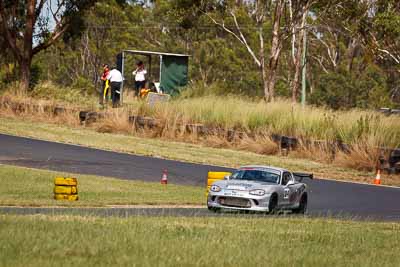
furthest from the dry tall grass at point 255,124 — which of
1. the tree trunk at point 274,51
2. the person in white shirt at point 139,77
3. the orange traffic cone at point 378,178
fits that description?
the person in white shirt at point 139,77

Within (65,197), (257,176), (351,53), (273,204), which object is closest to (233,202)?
(273,204)

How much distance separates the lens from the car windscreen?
22.7m

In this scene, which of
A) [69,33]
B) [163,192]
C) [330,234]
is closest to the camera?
[330,234]

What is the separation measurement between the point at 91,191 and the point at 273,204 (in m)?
4.49

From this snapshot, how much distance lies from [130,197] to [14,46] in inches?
914

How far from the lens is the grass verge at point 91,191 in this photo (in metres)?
21.4

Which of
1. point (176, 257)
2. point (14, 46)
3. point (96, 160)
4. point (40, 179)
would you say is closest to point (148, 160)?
point (96, 160)

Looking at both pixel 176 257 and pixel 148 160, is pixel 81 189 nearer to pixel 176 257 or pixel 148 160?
pixel 148 160

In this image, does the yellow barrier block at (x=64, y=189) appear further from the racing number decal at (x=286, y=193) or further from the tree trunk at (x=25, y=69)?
the tree trunk at (x=25, y=69)

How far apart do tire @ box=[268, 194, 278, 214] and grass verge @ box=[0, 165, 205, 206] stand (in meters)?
2.17

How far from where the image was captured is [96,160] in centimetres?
3078

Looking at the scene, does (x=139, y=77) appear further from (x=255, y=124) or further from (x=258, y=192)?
(x=258, y=192)

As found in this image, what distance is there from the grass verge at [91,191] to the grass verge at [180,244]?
551 cm

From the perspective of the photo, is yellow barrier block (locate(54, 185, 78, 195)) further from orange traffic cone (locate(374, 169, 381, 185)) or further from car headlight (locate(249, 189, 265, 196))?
orange traffic cone (locate(374, 169, 381, 185))
